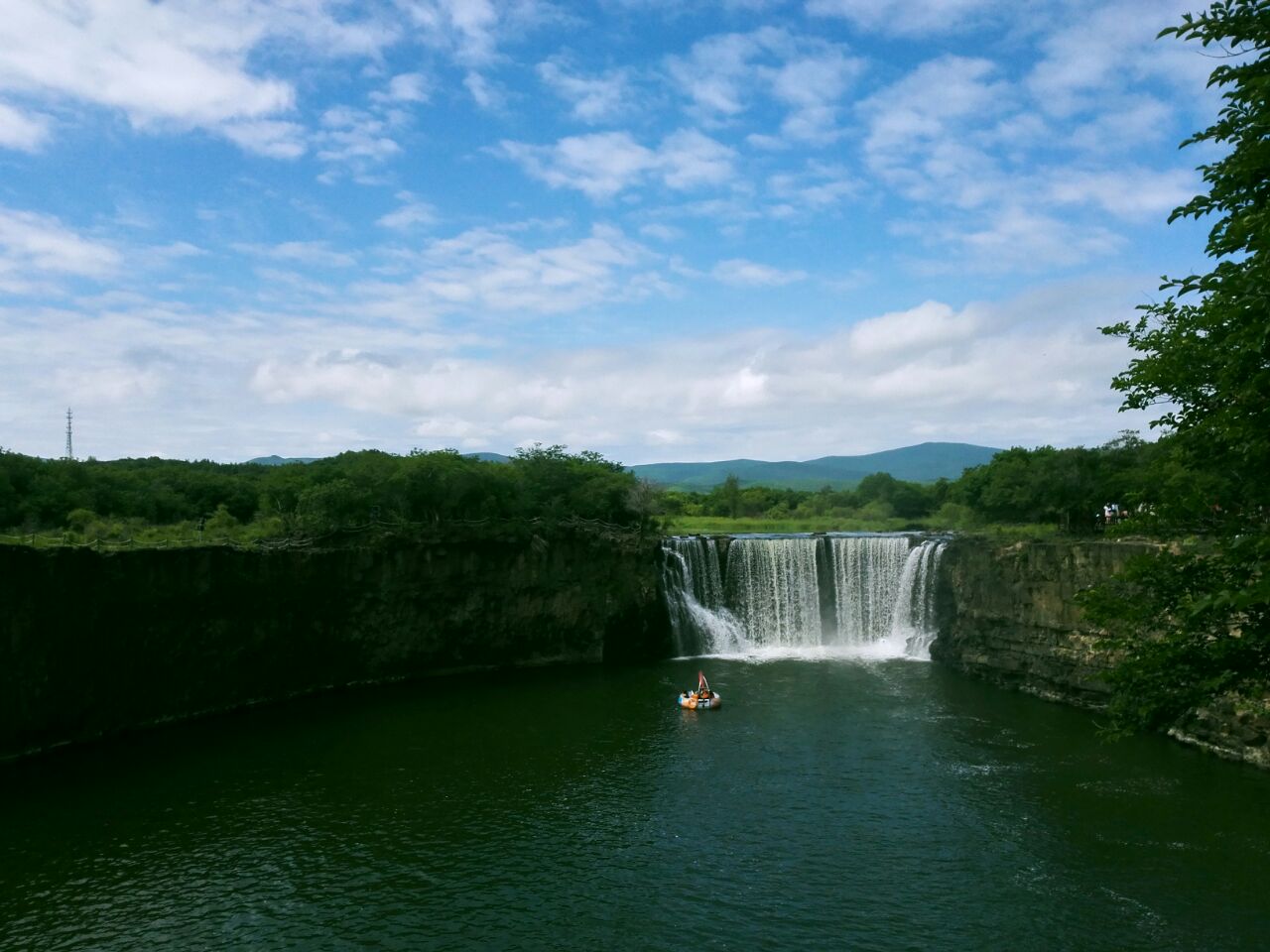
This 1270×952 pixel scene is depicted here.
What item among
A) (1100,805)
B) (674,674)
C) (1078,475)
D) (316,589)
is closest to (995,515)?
(1078,475)

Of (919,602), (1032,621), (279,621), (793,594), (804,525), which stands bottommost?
(1032,621)

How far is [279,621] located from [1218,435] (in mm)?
38362

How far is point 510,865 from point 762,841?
21.6ft

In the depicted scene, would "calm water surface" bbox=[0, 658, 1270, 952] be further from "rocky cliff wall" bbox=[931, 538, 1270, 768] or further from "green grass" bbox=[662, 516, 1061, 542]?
"green grass" bbox=[662, 516, 1061, 542]

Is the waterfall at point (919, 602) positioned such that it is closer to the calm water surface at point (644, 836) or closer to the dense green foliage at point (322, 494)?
the calm water surface at point (644, 836)

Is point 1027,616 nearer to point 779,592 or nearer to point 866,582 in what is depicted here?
point 866,582

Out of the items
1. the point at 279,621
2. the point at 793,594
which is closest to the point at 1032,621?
the point at 793,594

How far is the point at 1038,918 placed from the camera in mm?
19328

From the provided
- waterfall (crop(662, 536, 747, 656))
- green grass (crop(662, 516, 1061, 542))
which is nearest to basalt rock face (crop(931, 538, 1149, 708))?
waterfall (crop(662, 536, 747, 656))

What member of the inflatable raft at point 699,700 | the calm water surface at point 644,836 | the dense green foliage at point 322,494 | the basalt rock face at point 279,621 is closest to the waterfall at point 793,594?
the basalt rock face at point 279,621

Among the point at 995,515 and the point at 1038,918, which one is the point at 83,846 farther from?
the point at 995,515

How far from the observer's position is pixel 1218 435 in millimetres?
12430

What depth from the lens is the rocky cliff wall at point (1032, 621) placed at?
1419 inches

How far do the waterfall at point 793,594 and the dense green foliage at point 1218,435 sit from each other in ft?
120
